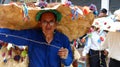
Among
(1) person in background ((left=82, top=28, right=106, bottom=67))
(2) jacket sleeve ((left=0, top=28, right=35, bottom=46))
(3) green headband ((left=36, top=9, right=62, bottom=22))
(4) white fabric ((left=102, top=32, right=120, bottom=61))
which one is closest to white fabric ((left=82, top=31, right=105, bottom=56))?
(1) person in background ((left=82, top=28, right=106, bottom=67))

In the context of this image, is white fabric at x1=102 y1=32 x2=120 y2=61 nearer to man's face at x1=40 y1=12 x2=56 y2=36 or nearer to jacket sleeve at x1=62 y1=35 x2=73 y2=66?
jacket sleeve at x1=62 y1=35 x2=73 y2=66

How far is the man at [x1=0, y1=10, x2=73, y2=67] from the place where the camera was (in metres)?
4.27

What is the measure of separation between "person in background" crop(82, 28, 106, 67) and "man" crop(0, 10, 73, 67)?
5073mm

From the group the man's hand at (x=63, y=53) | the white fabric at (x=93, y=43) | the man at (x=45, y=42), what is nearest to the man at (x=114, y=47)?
the white fabric at (x=93, y=43)

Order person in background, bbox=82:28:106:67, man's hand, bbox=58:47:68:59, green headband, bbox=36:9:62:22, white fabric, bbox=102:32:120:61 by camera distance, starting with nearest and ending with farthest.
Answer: man's hand, bbox=58:47:68:59 < green headband, bbox=36:9:62:22 < white fabric, bbox=102:32:120:61 < person in background, bbox=82:28:106:67

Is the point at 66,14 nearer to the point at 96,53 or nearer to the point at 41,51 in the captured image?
the point at 41,51

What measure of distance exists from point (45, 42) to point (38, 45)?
0.09 meters

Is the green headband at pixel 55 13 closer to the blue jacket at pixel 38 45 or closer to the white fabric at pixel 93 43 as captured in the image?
the blue jacket at pixel 38 45

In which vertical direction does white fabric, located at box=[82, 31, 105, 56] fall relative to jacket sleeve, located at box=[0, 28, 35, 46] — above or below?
below

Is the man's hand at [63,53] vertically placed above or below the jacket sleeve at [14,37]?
below

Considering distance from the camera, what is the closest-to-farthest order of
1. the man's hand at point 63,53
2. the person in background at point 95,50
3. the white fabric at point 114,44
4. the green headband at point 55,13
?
the man's hand at point 63,53 → the green headband at point 55,13 → the white fabric at point 114,44 → the person in background at point 95,50

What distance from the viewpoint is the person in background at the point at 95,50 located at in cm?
972

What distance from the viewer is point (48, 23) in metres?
4.26

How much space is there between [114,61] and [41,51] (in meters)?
3.32
